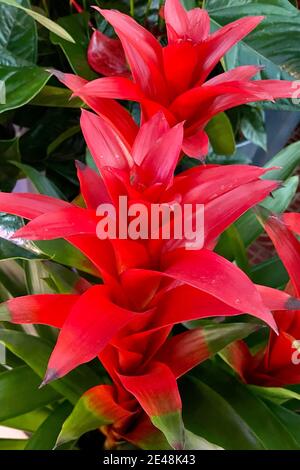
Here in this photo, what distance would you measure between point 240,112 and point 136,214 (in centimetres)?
93

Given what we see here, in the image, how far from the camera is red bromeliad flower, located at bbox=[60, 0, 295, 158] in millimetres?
564

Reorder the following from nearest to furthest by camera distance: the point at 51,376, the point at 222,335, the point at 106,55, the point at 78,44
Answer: the point at 51,376 → the point at 222,335 → the point at 106,55 → the point at 78,44

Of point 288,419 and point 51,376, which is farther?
point 288,419

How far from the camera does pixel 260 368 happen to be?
65cm

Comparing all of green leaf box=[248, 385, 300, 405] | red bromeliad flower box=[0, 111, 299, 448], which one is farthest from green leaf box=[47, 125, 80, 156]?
green leaf box=[248, 385, 300, 405]

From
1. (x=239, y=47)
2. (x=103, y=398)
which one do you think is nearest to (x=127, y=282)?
(x=103, y=398)

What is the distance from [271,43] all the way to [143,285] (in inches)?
24.9

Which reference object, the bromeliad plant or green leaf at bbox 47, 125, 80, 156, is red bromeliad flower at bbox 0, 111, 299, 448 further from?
green leaf at bbox 47, 125, 80, 156

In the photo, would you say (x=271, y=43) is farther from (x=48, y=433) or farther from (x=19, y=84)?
(x=48, y=433)

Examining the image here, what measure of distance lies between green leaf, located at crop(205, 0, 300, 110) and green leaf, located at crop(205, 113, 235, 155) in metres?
0.11

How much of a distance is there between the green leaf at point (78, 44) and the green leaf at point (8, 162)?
0.58ft

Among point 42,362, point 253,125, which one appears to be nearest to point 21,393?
point 42,362

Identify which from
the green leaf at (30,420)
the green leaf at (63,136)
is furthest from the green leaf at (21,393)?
the green leaf at (63,136)

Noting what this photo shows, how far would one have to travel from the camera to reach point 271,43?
933 mm
